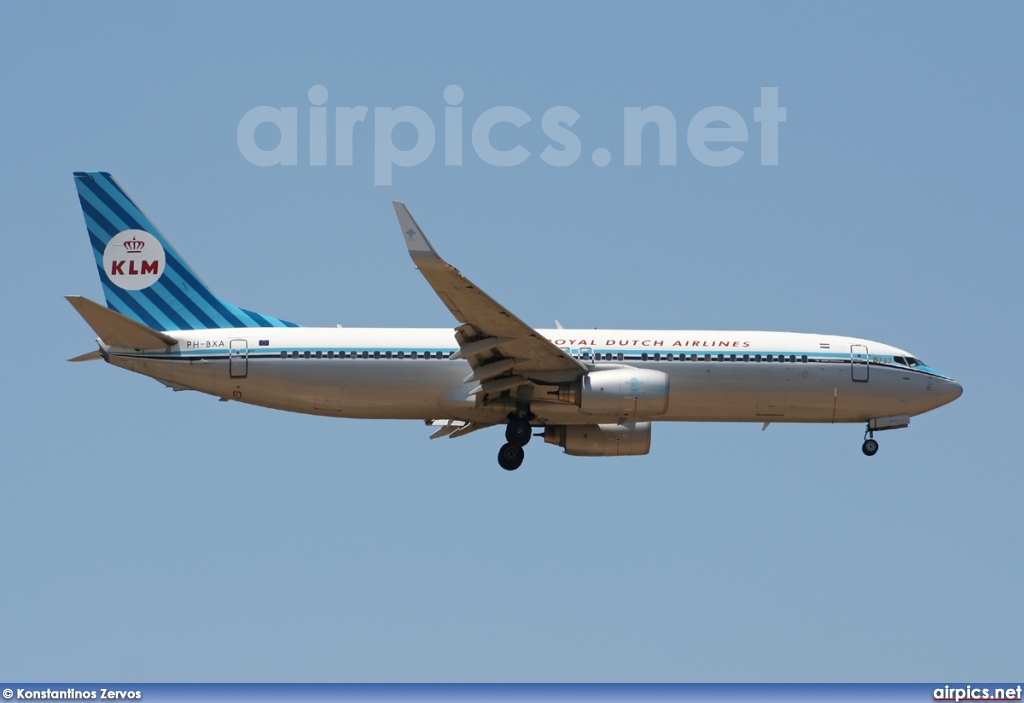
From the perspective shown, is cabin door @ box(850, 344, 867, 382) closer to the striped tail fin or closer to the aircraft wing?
the aircraft wing

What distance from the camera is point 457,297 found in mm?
39344

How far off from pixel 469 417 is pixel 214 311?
7459mm

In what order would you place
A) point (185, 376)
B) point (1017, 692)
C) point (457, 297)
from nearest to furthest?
1. point (1017, 692)
2. point (457, 297)
3. point (185, 376)

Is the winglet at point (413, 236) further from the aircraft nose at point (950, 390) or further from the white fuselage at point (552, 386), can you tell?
the aircraft nose at point (950, 390)

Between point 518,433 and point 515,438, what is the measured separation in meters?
0.17

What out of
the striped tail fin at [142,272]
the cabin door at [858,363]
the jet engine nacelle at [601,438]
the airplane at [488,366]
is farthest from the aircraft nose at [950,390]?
the striped tail fin at [142,272]

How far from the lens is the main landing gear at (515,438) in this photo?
141 feet

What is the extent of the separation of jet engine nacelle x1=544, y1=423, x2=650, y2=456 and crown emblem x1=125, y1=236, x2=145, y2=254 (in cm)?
1230

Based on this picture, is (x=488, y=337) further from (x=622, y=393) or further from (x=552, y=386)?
(x=622, y=393)

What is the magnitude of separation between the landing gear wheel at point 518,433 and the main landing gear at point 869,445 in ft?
31.1

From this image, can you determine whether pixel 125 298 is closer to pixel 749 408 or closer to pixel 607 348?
pixel 607 348

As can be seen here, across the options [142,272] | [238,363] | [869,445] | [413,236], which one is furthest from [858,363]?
[142,272]

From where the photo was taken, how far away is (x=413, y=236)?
123 feet

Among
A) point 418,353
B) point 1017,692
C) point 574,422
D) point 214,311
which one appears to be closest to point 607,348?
point 574,422
